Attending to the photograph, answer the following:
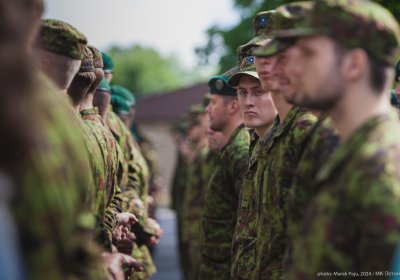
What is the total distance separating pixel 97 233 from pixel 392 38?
6.13 feet

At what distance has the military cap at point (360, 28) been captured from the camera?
3.45m

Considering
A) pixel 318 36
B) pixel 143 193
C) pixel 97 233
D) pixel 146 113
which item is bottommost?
pixel 146 113

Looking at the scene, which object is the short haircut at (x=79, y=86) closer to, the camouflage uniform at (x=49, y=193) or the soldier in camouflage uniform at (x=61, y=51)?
the soldier in camouflage uniform at (x=61, y=51)

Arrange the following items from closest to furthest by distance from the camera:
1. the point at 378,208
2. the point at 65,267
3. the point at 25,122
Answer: the point at 25,122
the point at 65,267
the point at 378,208

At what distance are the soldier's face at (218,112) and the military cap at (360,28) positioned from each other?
15.0 feet

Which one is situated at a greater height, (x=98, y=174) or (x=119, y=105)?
(x=98, y=174)

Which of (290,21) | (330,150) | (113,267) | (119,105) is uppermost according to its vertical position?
(290,21)

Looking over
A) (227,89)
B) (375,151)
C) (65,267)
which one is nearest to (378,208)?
(375,151)

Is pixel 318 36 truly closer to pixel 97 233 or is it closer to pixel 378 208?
pixel 378 208

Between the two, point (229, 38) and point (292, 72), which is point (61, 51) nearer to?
point (292, 72)

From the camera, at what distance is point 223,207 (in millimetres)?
7359

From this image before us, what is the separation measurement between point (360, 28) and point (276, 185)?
4.44 feet

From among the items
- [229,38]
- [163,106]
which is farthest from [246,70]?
[163,106]

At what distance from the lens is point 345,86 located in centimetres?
348
